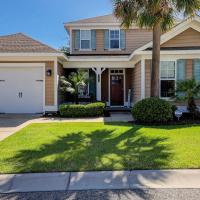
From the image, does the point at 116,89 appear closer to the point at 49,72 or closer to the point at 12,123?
the point at 49,72

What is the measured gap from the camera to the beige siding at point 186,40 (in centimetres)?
1642

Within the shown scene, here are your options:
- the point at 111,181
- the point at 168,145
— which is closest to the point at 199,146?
the point at 168,145

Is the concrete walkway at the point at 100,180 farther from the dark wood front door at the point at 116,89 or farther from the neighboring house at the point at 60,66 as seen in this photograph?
the dark wood front door at the point at 116,89

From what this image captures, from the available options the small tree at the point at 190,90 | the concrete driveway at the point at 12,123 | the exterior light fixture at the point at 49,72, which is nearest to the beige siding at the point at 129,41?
the exterior light fixture at the point at 49,72

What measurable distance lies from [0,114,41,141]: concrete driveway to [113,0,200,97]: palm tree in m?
6.12

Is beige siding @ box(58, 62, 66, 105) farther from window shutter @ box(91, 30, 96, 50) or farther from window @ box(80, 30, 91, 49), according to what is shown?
window shutter @ box(91, 30, 96, 50)

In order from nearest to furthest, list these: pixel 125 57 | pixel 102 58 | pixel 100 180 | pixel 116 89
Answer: pixel 100 180 < pixel 102 58 < pixel 125 57 < pixel 116 89

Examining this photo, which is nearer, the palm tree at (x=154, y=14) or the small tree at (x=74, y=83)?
the palm tree at (x=154, y=14)

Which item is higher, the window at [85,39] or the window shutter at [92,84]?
the window at [85,39]

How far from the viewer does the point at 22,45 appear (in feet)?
55.5

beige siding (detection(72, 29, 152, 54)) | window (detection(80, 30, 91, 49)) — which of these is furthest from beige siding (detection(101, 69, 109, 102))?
window (detection(80, 30, 91, 49))

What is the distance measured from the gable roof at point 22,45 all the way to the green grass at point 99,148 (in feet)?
19.0

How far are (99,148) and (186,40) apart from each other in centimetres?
1038

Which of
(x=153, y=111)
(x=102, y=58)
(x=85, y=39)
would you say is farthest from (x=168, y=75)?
(x=85, y=39)
